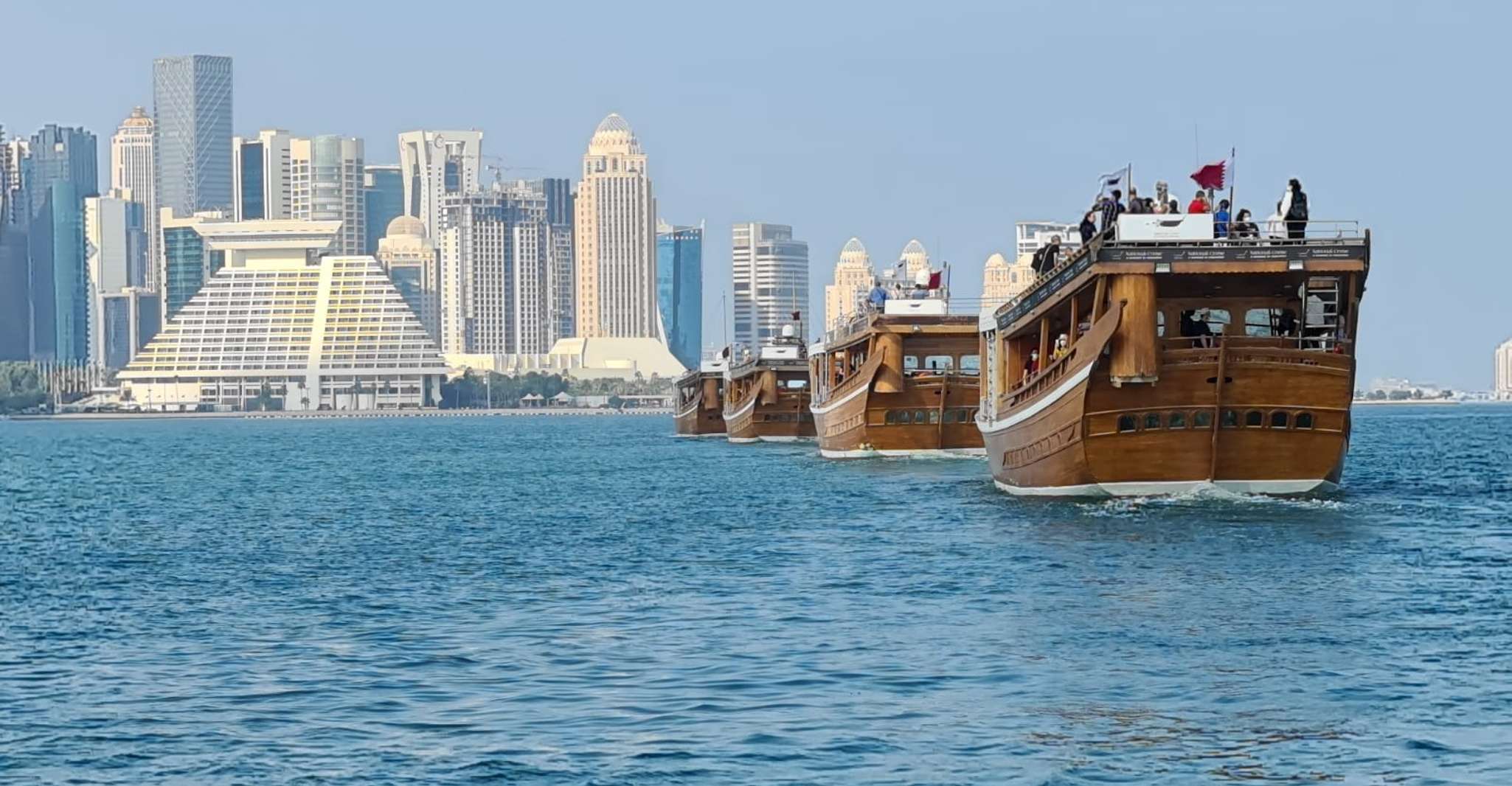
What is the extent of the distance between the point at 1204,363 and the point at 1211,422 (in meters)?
1.48

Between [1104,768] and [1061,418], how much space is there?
29.9 m

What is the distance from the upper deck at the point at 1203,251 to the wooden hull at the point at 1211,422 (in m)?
1.70

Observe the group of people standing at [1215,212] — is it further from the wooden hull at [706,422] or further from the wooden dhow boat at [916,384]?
the wooden hull at [706,422]

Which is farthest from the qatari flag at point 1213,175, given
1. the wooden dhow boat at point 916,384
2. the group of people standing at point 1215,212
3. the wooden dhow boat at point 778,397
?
the wooden dhow boat at point 778,397

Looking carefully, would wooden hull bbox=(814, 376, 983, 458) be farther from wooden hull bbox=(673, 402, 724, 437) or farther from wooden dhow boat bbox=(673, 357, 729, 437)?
wooden hull bbox=(673, 402, 724, 437)

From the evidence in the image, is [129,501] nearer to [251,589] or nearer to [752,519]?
[752,519]

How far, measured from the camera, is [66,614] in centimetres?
3866

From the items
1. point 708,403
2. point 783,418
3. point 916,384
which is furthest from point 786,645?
point 708,403

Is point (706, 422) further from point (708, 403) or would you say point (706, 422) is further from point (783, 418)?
point (783, 418)

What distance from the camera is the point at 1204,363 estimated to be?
161 ft

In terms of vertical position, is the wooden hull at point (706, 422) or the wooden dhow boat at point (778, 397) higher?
the wooden dhow boat at point (778, 397)

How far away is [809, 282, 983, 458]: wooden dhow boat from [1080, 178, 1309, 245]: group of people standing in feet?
90.5

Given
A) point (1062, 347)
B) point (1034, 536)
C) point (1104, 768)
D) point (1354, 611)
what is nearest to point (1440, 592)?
point (1354, 611)

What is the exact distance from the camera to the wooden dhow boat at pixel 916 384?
85.3m
